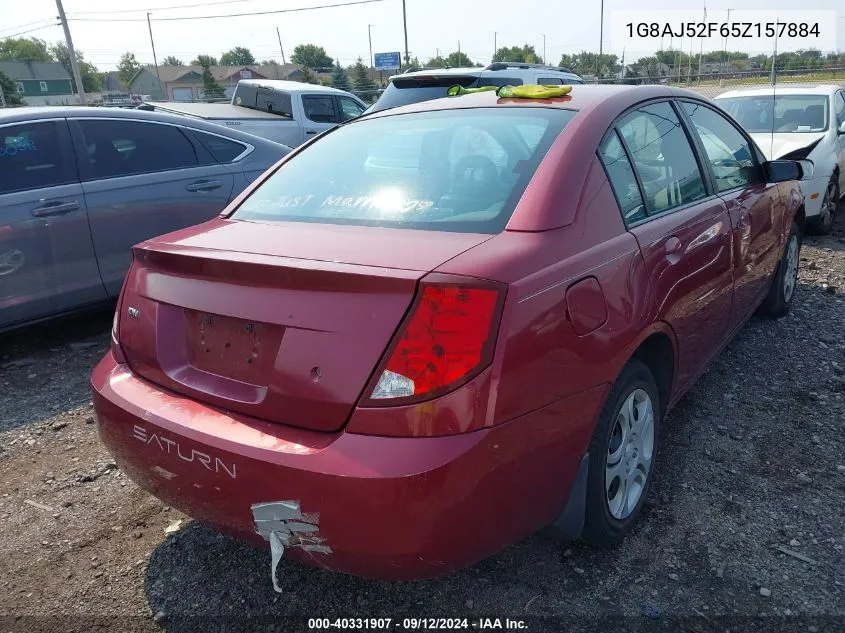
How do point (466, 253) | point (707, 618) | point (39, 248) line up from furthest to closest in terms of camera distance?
1. point (39, 248)
2. point (707, 618)
3. point (466, 253)

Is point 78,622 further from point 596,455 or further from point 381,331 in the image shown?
point 596,455

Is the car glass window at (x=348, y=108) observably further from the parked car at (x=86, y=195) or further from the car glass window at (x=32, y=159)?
the car glass window at (x=32, y=159)

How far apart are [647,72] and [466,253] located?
4043 centimetres

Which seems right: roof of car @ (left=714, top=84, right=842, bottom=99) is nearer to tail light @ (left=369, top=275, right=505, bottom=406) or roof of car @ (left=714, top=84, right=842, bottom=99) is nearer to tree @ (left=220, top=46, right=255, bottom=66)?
tail light @ (left=369, top=275, right=505, bottom=406)

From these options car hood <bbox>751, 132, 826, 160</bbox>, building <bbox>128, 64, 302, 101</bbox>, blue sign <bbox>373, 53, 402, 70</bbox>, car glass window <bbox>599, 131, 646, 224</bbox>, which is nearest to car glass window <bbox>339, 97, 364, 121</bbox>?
car hood <bbox>751, 132, 826, 160</bbox>

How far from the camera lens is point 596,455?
2.18 m

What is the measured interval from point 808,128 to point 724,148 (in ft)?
16.0

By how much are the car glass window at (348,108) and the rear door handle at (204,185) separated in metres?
7.23

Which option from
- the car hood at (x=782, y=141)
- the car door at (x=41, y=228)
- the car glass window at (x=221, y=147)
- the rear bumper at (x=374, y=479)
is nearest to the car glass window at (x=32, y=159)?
the car door at (x=41, y=228)

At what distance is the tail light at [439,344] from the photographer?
1.70 m

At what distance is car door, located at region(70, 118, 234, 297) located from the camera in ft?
15.0

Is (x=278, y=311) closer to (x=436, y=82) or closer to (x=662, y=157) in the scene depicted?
(x=662, y=157)

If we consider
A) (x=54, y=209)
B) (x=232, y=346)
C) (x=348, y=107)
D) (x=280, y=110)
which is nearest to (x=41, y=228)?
(x=54, y=209)

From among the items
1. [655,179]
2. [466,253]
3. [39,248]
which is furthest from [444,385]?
[39,248]
